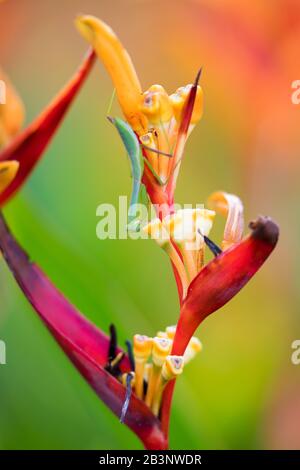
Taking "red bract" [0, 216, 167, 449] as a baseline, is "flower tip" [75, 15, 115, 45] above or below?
above

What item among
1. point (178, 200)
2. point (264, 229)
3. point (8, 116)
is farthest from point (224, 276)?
point (178, 200)

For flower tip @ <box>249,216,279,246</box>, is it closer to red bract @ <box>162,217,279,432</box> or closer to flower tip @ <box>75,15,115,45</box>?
red bract @ <box>162,217,279,432</box>

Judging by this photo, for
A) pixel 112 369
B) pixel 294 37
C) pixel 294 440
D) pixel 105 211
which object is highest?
pixel 294 37

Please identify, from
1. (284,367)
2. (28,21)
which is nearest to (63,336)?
(284,367)

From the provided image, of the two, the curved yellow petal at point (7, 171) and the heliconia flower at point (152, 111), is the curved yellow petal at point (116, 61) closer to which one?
the heliconia flower at point (152, 111)

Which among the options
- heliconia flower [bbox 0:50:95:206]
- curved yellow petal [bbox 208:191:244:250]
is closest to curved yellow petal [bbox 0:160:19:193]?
heliconia flower [bbox 0:50:95:206]

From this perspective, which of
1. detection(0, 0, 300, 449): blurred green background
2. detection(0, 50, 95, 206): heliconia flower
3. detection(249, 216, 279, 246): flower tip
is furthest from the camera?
detection(0, 0, 300, 449): blurred green background
